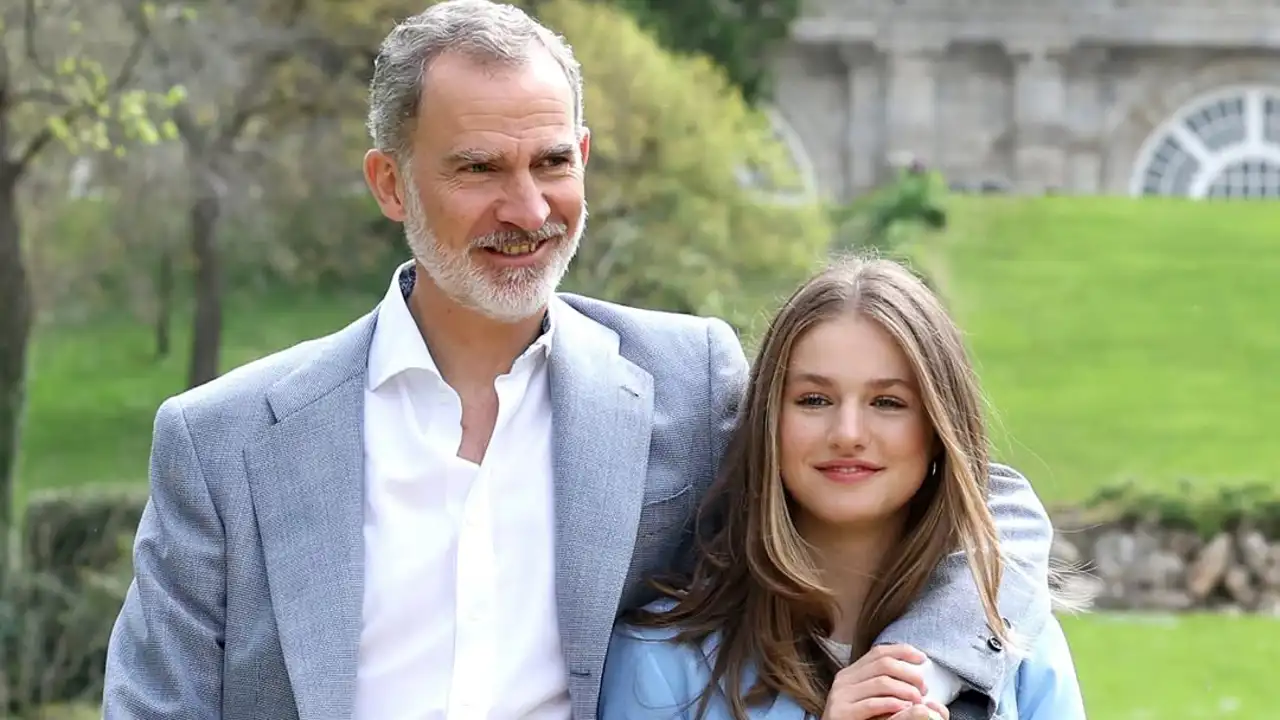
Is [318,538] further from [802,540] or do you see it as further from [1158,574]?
[1158,574]

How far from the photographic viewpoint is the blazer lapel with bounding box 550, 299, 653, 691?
3104mm

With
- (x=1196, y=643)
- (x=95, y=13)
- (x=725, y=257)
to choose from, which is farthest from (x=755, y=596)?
(x=725, y=257)

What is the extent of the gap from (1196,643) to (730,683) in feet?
29.5

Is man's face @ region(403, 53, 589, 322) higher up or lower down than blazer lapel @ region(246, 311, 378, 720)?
higher up

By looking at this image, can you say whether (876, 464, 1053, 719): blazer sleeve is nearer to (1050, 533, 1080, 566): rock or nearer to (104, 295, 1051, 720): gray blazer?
(104, 295, 1051, 720): gray blazer

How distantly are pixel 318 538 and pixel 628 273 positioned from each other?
430 inches

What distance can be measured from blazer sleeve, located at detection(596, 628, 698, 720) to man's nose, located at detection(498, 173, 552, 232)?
27.7 inches

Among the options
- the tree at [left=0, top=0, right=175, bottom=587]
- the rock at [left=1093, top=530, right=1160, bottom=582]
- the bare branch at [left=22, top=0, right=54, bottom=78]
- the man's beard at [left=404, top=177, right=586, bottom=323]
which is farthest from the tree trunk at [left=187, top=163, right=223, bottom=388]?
the man's beard at [left=404, top=177, right=586, bottom=323]

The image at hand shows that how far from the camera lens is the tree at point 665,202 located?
45.6 ft

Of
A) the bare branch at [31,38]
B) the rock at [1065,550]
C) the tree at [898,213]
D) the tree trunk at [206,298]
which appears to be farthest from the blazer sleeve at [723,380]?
the tree at [898,213]


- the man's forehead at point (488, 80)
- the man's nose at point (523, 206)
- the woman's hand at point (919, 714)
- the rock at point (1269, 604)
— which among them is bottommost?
the rock at point (1269, 604)

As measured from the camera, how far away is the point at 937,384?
313 centimetres

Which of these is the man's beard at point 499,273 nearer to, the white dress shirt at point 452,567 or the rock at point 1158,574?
the white dress shirt at point 452,567

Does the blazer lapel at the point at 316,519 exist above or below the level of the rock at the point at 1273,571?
above
